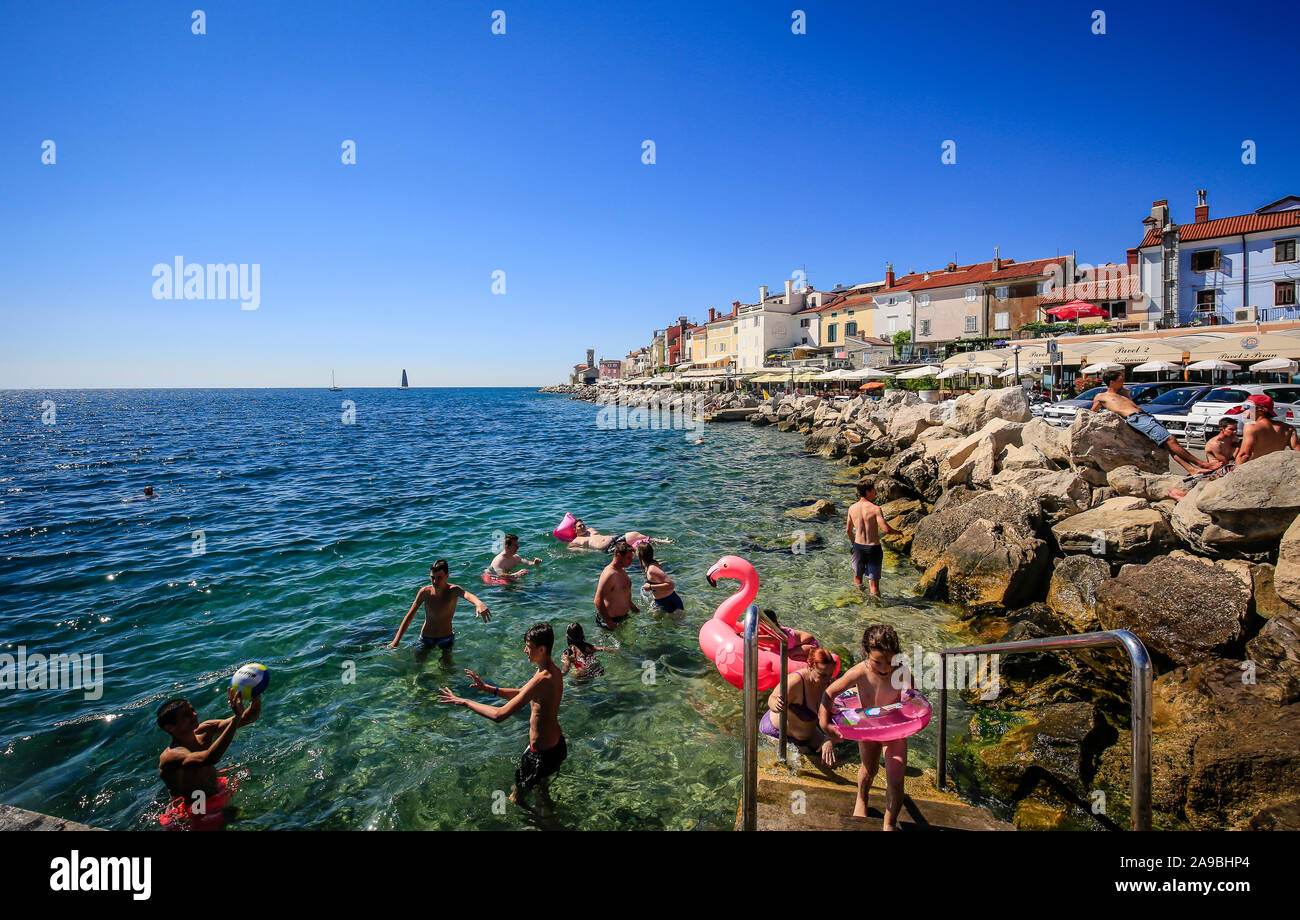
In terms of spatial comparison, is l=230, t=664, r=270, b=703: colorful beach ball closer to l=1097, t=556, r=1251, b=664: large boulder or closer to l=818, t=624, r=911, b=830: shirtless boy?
l=818, t=624, r=911, b=830: shirtless boy

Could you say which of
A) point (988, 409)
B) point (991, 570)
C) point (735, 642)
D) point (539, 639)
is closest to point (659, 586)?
point (735, 642)

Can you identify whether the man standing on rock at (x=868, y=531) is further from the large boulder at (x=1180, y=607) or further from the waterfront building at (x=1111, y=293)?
the waterfront building at (x=1111, y=293)

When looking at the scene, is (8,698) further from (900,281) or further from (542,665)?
(900,281)

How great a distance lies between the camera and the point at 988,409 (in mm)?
17344

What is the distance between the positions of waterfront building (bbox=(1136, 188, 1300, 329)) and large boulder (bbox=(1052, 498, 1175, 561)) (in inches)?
1124

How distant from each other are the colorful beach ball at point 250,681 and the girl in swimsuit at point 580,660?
3.20 m

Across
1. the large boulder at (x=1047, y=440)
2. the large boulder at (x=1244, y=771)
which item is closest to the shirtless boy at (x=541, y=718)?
the large boulder at (x=1244, y=771)

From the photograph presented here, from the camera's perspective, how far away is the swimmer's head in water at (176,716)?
4703 mm

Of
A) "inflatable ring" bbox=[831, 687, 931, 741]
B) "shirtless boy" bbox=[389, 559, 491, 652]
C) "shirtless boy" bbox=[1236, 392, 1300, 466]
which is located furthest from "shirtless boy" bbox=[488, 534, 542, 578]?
"shirtless boy" bbox=[1236, 392, 1300, 466]

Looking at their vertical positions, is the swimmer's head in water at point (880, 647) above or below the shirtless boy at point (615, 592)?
above
